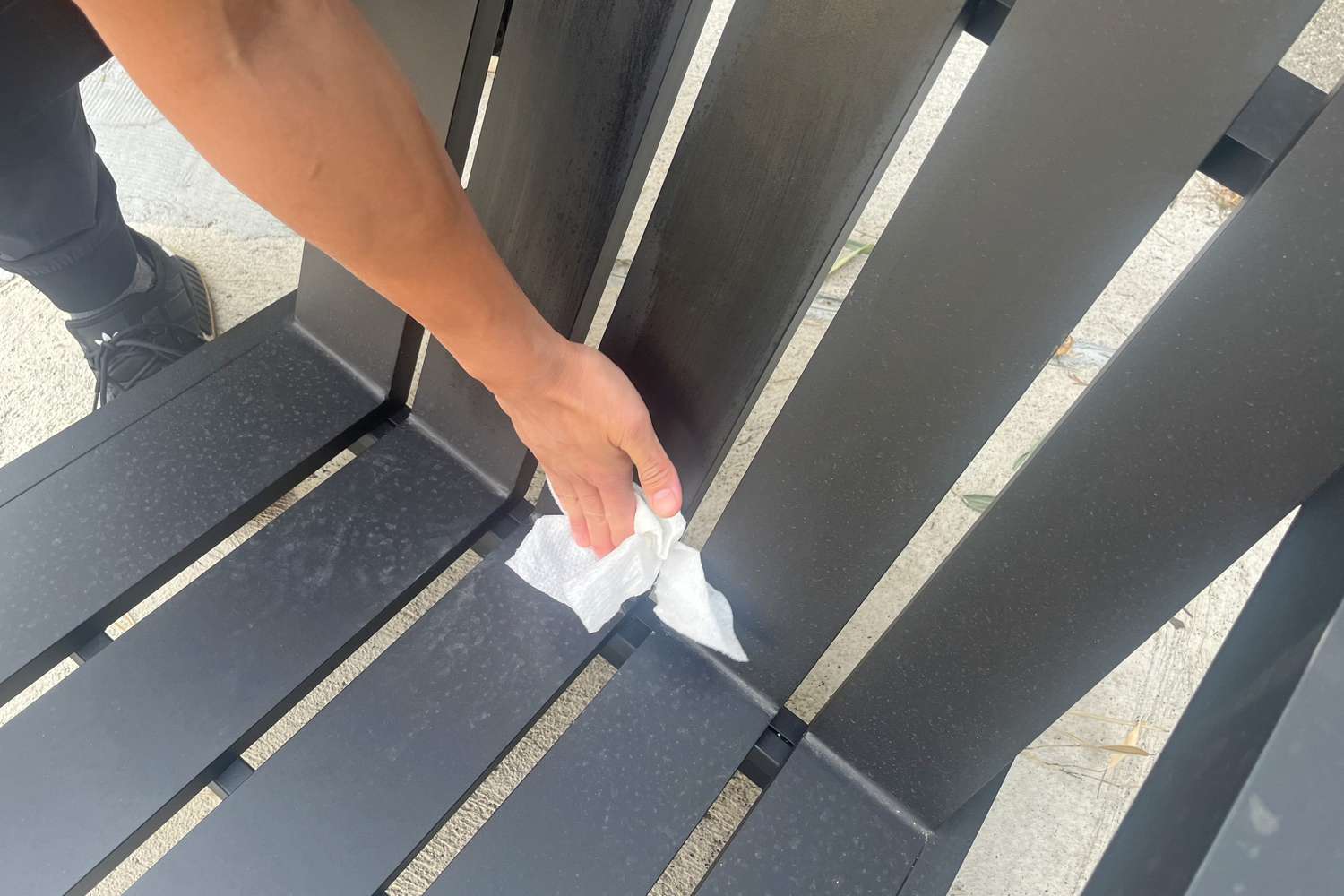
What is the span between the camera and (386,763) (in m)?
1.01

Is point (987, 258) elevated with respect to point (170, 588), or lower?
elevated

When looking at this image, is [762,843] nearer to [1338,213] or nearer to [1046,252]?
[1046,252]

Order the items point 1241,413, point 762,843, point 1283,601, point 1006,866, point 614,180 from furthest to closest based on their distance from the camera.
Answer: point 1006,866
point 762,843
point 614,180
point 1241,413
point 1283,601

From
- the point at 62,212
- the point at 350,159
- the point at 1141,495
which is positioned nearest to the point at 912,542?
the point at 1141,495

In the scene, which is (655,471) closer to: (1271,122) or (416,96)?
(416,96)

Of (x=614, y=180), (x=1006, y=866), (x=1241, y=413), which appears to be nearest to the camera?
(x=1241, y=413)

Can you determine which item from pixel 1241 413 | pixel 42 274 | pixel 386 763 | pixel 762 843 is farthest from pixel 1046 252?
pixel 42 274

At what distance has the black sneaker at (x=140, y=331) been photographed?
1.55 meters

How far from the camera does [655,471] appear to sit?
100 centimetres

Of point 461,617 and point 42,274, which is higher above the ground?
point 461,617

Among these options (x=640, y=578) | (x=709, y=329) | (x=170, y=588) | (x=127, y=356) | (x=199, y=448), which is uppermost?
(x=709, y=329)

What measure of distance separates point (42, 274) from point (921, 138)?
157 cm

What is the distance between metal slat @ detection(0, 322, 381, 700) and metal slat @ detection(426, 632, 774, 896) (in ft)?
1.48

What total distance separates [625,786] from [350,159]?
2.19 feet
